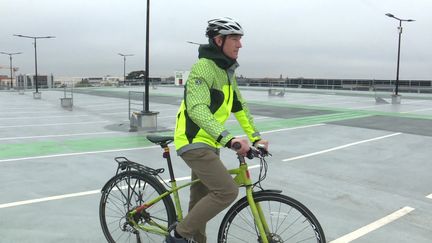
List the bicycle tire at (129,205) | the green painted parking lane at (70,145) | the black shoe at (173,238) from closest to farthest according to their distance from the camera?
the black shoe at (173,238), the bicycle tire at (129,205), the green painted parking lane at (70,145)

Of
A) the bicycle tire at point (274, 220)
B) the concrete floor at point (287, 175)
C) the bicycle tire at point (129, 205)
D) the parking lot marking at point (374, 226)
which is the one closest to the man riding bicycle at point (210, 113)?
the bicycle tire at point (274, 220)

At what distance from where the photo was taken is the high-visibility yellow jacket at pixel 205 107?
2924 millimetres

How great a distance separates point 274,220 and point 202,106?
→ 1.10 m

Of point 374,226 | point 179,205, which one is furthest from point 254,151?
point 374,226

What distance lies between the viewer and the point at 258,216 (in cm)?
315

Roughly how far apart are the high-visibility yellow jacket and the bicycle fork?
436 millimetres

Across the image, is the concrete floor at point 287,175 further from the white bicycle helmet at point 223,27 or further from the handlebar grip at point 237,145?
the white bicycle helmet at point 223,27

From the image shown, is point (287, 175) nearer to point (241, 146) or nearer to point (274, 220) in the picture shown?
point (274, 220)

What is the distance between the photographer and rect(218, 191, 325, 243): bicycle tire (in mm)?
3088

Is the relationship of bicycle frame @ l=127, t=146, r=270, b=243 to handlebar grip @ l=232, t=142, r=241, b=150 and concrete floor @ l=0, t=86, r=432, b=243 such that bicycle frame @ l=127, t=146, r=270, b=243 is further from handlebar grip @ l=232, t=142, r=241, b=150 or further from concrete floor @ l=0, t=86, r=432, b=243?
concrete floor @ l=0, t=86, r=432, b=243

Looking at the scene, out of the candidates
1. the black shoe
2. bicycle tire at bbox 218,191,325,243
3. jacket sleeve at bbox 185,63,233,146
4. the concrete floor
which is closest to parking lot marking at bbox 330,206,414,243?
the concrete floor

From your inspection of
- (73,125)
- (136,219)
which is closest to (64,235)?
(136,219)

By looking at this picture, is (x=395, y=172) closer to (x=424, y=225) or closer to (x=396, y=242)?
(x=424, y=225)

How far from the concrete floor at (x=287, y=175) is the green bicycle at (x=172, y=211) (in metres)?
0.46
